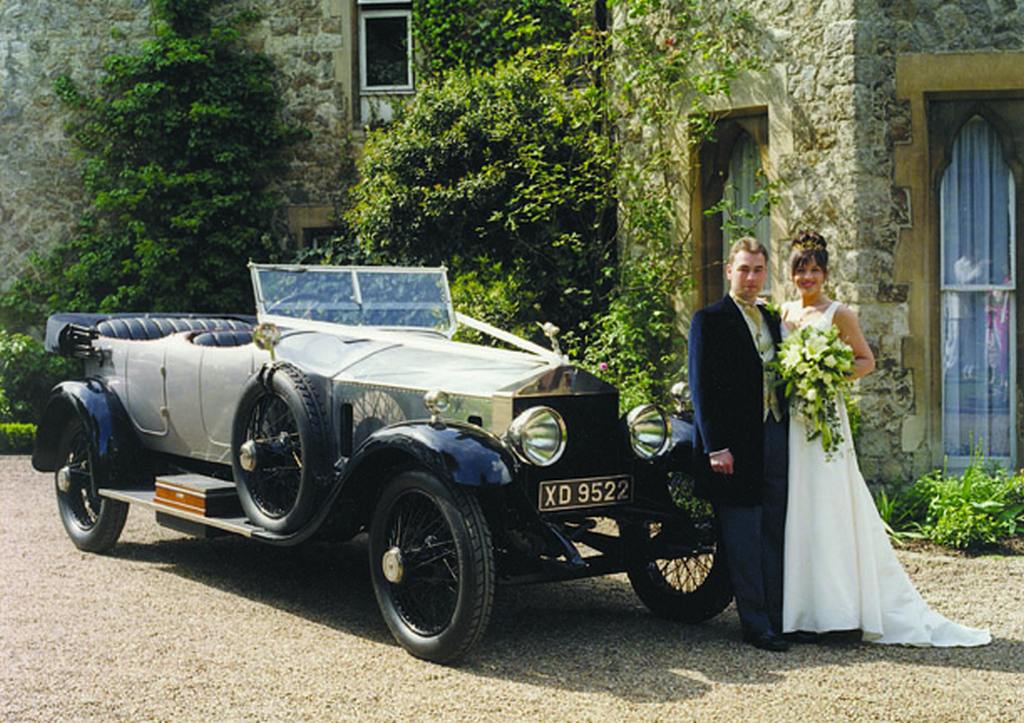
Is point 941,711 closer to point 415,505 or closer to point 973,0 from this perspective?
point 415,505

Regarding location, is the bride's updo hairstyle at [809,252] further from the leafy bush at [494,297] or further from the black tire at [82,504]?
the leafy bush at [494,297]

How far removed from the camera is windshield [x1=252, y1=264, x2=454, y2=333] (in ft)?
23.7

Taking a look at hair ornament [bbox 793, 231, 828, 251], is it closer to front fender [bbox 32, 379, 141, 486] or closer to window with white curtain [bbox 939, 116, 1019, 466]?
window with white curtain [bbox 939, 116, 1019, 466]

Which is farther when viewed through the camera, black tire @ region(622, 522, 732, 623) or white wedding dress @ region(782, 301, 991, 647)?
black tire @ region(622, 522, 732, 623)

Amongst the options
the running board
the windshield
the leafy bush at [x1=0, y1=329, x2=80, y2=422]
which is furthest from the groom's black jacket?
the leafy bush at [x1=0, y1=329, x2=80, y2=422]

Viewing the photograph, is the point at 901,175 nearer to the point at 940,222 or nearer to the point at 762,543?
the point at 940,222

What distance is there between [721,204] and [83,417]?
489 centimetres

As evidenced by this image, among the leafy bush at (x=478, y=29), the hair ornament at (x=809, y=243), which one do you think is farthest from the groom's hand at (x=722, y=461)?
the leafy bush at (x=478, y=29)

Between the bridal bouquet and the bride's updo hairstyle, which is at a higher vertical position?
the bride's updo hairstyle

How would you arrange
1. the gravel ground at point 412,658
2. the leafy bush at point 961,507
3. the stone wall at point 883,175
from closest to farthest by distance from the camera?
the gravel ground at point 412,658 → the leafy bush at point 961,507 → the stone wall at point 883,175

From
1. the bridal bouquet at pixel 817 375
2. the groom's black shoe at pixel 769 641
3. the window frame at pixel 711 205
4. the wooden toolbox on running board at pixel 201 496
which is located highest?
the window frame at pixel 711 205

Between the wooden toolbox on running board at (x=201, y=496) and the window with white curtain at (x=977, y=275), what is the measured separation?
5211 mm

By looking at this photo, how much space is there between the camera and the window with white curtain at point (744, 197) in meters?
9.83

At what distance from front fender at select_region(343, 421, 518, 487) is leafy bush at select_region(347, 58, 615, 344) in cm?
549
